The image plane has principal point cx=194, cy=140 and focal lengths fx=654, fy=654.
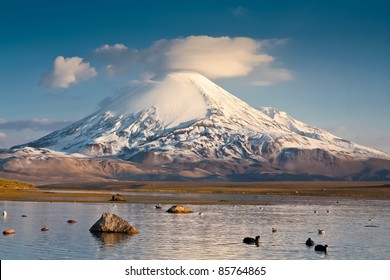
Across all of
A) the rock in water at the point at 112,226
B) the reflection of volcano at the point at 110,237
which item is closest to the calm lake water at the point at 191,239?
the reflection of volcano at the point at 110,237

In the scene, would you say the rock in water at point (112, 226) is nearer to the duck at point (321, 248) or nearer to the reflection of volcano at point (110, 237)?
the reflection of volcano at point (110, 237)

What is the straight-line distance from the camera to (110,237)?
→ 46406 millimetres

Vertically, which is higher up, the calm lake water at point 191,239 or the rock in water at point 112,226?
the rock in water at point 112,226

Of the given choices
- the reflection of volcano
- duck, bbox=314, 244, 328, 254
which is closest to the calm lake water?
the reflection of volcano

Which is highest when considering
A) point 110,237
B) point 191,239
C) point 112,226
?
point 112,226

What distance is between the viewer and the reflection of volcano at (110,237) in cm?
4347

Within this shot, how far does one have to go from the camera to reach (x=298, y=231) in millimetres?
56219

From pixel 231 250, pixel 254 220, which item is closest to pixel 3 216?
pixel 254 220

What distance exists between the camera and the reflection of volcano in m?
43.5

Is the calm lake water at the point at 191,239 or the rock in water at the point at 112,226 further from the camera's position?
the rock in water at the point at 112,226

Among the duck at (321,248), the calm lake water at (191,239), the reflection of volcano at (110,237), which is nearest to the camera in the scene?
the calm lake water at (191,239)

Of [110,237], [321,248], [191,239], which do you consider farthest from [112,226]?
[321,248]

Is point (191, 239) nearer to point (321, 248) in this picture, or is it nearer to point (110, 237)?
point (110, 237)
